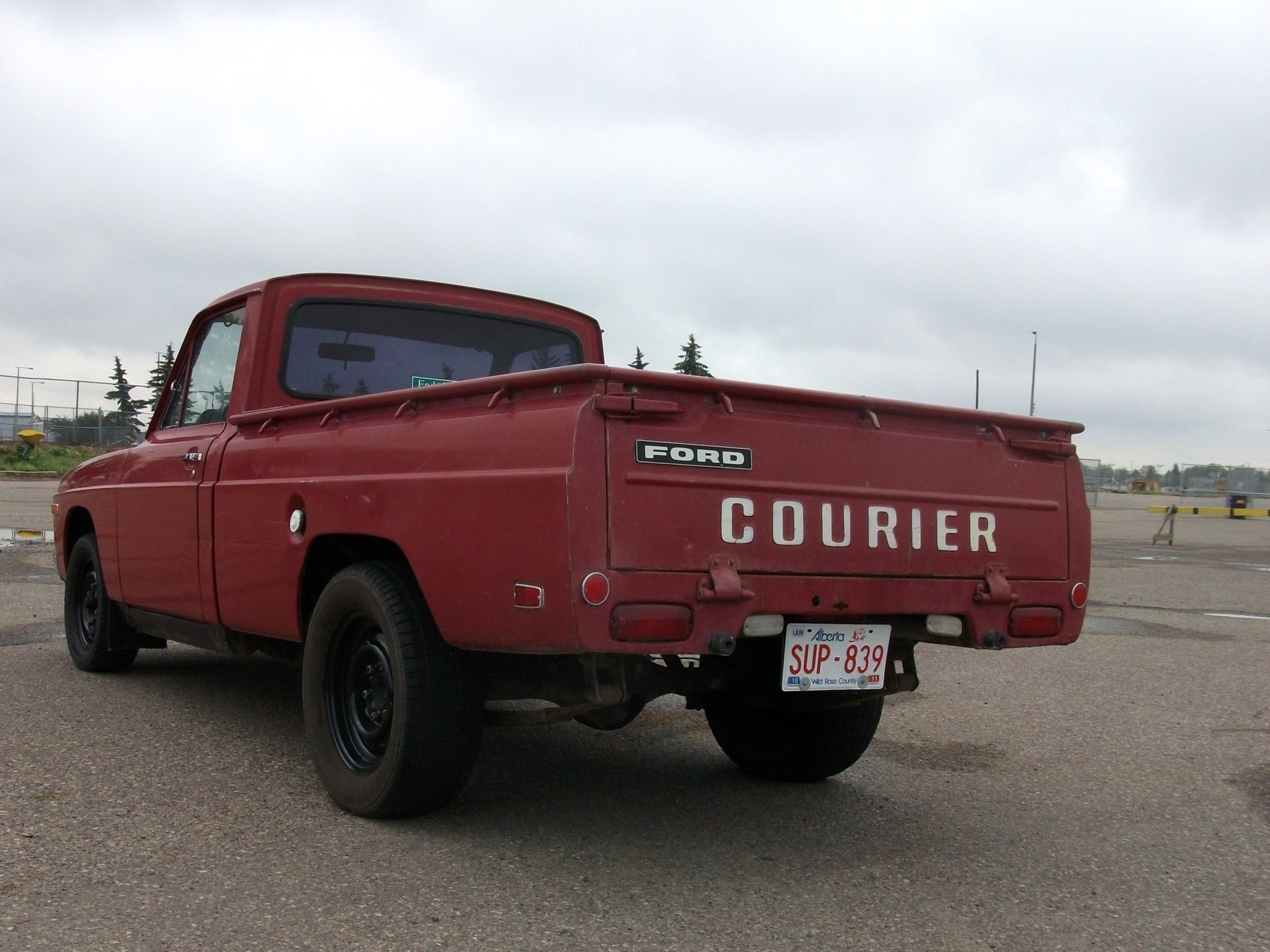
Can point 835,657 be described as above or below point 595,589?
below

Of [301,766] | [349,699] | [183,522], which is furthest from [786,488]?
[183,522]

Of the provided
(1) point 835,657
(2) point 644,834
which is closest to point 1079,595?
(1) point 835,657

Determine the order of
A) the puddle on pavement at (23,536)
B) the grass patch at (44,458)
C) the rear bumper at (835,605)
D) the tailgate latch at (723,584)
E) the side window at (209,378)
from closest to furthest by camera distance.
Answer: the rear bumper at (835,605) → the tailgate latch at (723,584) → the side window at (209,378) → the puddle on pavement at (23,536) → the grass patch at (44,458)

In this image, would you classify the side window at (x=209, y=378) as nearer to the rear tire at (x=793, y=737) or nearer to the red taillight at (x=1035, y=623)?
the rear tire at (x=793, y=737)

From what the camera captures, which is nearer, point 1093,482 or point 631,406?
point 631,406

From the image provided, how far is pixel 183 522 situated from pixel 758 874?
2.98m

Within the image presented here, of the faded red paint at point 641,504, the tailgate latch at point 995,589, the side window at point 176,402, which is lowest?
the tailgate latch at point 995,589

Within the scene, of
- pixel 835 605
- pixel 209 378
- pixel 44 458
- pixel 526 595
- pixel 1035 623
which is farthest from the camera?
pixel 44 458

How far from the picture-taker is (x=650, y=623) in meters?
3.25

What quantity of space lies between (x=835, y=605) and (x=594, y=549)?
0.85 m

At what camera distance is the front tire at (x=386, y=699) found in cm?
370

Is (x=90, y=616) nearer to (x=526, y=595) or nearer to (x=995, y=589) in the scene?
(x=526, y=595)

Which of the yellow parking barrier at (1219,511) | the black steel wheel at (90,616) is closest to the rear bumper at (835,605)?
the black steel wheel at (90,616)

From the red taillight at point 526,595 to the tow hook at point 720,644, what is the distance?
49cm
